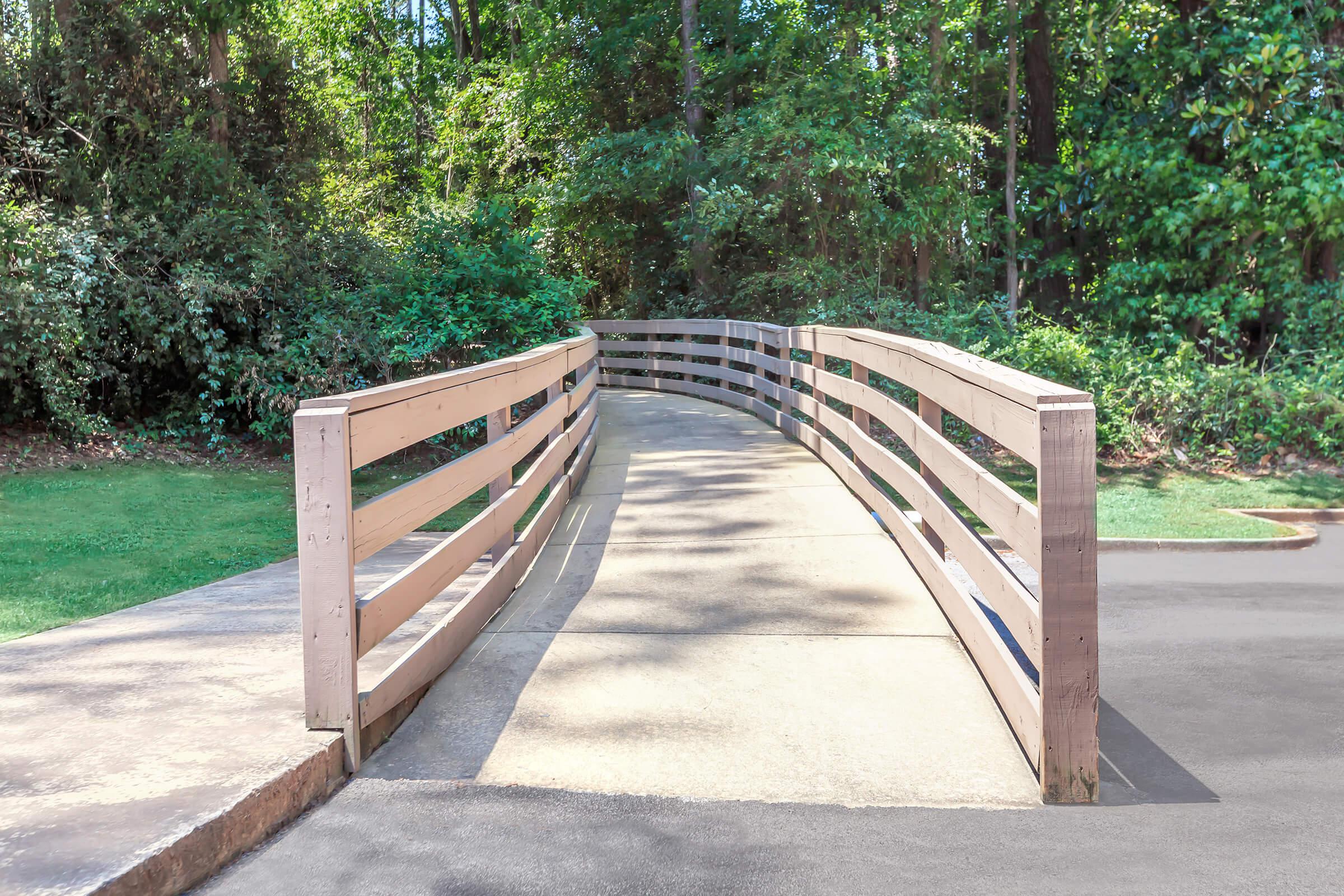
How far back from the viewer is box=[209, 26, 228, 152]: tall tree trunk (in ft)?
49.2

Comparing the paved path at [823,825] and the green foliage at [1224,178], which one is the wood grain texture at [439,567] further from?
the green foliage at [1224,178]

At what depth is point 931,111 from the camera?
17.5 meters

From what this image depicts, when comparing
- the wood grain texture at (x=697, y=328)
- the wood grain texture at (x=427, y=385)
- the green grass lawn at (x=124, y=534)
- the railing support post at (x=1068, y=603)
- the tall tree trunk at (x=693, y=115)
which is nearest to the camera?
the railing support post at (x=1068, y=603)

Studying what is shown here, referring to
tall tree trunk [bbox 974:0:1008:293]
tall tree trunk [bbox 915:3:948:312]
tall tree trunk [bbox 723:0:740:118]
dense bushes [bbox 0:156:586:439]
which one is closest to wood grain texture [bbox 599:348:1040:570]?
dense bushes [bbox 0:156:586:439]

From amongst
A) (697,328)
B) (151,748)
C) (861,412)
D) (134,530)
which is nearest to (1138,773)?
(151,748)

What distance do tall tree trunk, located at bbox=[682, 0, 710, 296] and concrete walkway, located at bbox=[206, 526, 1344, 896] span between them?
15.4 meters

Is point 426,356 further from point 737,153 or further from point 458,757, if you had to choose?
point 458,757

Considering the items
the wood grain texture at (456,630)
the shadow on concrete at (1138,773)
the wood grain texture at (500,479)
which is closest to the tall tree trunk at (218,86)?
the wood grain texture at (456,630)

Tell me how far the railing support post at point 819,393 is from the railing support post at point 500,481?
13.1ft

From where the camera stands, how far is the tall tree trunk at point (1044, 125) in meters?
19.0

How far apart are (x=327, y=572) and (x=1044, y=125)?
18299 mm

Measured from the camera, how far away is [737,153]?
17172 mm

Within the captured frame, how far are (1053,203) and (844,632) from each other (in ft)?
49.3

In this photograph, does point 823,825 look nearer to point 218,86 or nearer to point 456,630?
point 456,630
